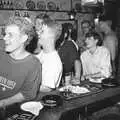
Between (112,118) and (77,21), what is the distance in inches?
173

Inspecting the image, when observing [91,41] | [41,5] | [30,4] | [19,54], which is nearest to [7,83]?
[19,54]

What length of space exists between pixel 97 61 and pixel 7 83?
1938mm

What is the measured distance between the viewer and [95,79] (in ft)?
9.14

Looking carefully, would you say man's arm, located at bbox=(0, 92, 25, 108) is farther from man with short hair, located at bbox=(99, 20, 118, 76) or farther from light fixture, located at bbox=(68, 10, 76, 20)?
light fixture, located at bbox=(68, 10, 76, 20)

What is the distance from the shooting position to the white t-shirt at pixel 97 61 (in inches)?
135

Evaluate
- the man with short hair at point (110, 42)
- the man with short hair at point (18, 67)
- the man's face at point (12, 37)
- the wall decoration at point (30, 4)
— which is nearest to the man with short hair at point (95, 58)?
the man with short hair at point (110, 42)

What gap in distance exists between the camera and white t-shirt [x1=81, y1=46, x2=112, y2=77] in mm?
3434

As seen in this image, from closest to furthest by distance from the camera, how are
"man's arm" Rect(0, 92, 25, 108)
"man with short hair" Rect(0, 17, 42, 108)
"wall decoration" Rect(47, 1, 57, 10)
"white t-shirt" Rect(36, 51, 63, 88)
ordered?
"man's arm" Rect(0, 92, 25, 108)
"man with short hair" Rect(0, 17, 42, 108)
"white t-shirt" Rect(36, 51, 63, 88)
"wall decoration" Rect(47, 1, 57, 10)

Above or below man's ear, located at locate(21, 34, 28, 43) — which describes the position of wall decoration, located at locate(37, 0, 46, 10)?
above

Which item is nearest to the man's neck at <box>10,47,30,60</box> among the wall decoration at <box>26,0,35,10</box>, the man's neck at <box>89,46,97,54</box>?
the man's neck at <box>89,46,97,54</box>

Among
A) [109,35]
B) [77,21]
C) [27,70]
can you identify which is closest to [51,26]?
[27,70]

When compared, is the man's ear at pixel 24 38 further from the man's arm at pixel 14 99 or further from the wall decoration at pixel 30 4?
the wall decoration at pixel 30 4

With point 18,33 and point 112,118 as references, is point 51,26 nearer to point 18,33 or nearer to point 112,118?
point 18,33

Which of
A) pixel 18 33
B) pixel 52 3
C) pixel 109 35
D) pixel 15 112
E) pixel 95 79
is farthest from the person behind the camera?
pixel 52 3
